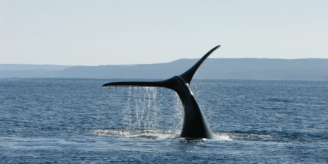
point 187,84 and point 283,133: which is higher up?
→ point 187,84

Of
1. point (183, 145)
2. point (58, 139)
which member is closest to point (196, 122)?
point (183, 145)

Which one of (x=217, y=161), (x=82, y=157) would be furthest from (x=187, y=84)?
(x=82, y=157)

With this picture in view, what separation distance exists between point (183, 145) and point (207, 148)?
1.01 metres

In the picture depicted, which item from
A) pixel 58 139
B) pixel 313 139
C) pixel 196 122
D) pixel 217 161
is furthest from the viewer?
pixel 313 139

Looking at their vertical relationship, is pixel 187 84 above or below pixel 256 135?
above

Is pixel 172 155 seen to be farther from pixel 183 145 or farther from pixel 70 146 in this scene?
pixel 70 146

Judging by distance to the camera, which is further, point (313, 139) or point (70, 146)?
point (313, 139)

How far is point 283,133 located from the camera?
2298cm

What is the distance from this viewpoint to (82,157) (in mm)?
14211

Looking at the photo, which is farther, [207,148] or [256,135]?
[256,135]

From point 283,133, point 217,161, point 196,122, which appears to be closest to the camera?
point 217,161

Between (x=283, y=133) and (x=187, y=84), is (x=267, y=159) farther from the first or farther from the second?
(x=283, y=133)

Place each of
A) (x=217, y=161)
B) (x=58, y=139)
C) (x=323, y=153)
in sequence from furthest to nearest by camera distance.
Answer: (x=58, y=139) → (x=323, y=153) → (x=217, y=161)

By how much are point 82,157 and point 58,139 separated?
4.55m
